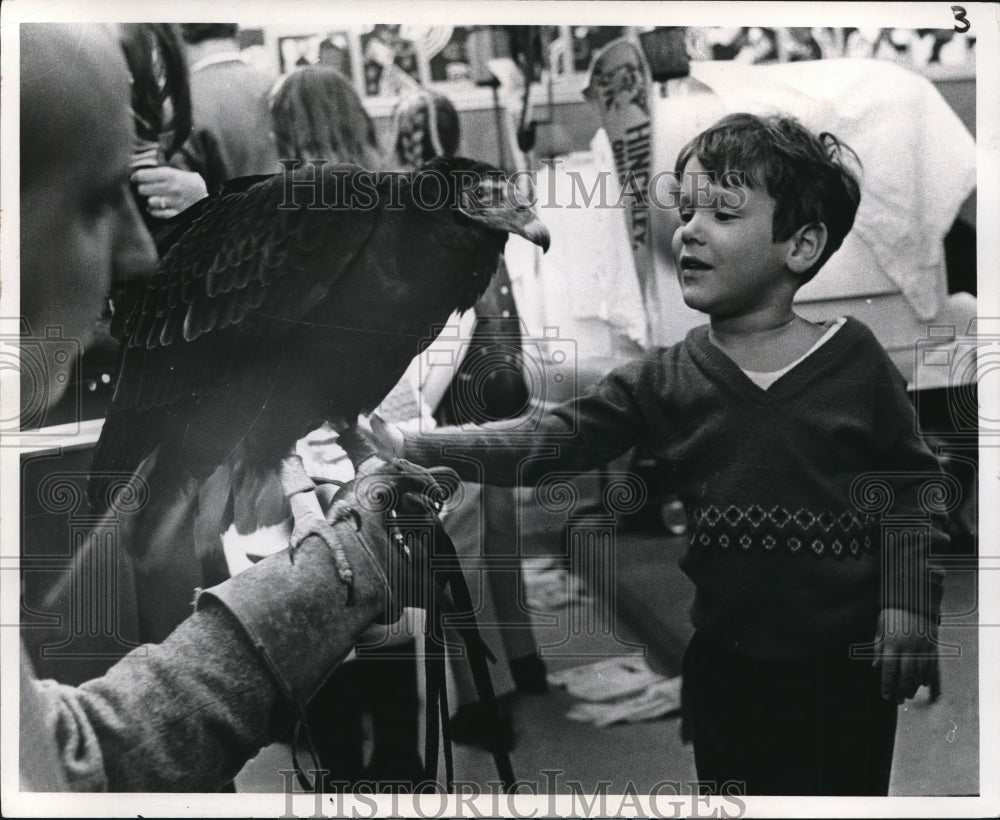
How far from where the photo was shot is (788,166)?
7.36ft

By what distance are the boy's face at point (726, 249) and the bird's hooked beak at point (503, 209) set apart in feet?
1.08

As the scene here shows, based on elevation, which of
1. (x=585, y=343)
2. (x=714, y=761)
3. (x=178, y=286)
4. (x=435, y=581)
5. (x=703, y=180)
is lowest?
(x=714, y=761)

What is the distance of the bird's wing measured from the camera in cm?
221

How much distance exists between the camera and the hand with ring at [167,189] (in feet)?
7.38

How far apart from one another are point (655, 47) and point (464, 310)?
2.50 feet

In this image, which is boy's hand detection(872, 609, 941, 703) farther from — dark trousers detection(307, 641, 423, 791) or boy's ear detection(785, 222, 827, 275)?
dark trousers detection(307, 641, 423, 791)

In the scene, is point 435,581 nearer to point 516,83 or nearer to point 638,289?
point 638,289

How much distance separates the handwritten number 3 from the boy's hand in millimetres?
1372

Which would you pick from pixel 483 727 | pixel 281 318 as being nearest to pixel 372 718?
pixel 483 727

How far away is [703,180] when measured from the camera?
2.24 metres

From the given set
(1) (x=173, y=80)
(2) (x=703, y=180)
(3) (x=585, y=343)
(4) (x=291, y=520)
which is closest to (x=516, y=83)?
(2) (x=703, y=180)

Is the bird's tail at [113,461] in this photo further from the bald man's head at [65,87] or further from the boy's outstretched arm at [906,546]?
the boy's outstretched arm at [906,546]

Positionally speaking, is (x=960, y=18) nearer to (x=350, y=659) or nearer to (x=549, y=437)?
(x=549, y=437)

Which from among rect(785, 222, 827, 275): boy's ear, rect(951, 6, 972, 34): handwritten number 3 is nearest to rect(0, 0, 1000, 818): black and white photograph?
rect(785, 222, 827, 275): boy's ear
